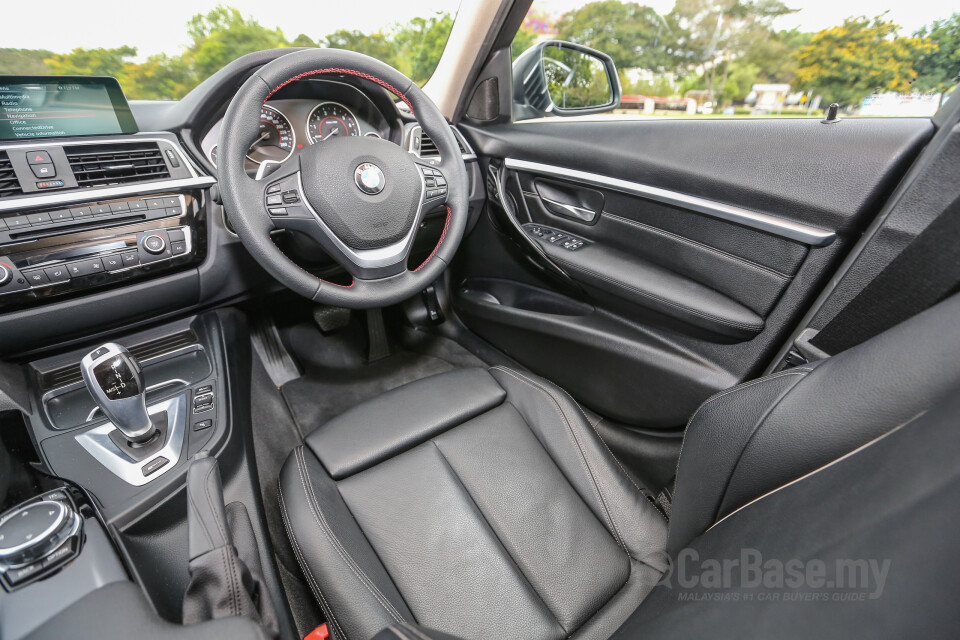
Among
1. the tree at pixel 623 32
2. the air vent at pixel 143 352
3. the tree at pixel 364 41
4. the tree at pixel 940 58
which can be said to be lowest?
the air vent at pixel 143 352

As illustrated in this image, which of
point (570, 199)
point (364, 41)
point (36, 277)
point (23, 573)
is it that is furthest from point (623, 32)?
point (23, 573)

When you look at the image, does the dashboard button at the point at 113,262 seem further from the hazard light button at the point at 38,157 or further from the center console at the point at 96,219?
the hazard light button at the point at 38,157

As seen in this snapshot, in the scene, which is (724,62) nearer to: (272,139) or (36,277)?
(272,139)

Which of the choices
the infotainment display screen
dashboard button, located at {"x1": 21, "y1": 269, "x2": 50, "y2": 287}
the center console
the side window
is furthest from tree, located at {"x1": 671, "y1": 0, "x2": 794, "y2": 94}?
dashboard button, located at {"x1": 21, "y1": 269, "x2": 50, "y2": 287}

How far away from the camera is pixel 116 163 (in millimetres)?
1074

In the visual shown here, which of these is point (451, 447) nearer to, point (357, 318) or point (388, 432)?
point (388, 432)

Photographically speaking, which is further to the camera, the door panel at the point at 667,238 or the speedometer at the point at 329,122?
the speedometer at the point at 329,122

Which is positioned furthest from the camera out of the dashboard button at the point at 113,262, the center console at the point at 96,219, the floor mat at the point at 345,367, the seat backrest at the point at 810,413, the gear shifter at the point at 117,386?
the floor mat at the point at 345,367

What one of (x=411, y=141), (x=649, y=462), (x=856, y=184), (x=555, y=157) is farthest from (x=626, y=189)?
(x=649, y=462)

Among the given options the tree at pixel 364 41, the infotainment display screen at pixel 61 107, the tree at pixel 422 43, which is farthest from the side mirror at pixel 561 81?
the infotainment display screen at pixel 61 107

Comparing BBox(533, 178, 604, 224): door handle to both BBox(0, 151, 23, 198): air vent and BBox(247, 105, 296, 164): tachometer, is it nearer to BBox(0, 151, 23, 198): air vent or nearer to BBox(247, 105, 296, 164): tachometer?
BBox(247, 105, 296, 164): tachometer

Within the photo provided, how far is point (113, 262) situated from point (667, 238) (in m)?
1.24

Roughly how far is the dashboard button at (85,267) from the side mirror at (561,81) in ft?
4.11

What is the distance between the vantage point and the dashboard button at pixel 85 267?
1.03m
